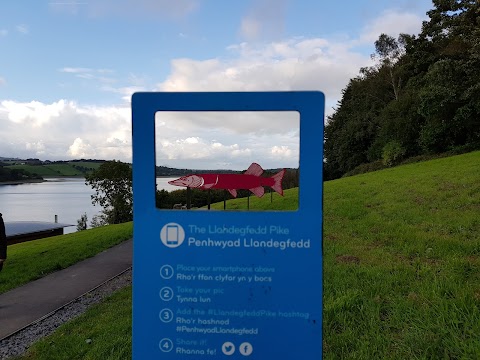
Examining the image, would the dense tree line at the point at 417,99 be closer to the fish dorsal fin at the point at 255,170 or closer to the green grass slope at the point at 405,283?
the green grass slope at the point at 405,283

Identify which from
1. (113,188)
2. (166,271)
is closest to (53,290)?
(166,271)

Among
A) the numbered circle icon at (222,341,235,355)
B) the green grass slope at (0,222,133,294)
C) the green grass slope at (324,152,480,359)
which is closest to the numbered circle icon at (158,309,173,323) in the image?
the numbered circle icon at (222,341,235,355)

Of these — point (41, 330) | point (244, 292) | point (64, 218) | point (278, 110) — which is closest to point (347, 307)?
point (244, 292)

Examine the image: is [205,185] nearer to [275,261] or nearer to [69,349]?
[275,261]

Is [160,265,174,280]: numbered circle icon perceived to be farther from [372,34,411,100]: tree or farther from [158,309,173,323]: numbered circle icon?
[372,34,411,100]: tree

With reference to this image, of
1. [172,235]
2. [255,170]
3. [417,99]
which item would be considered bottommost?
[172,235]

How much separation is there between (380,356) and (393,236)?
14.7 ft

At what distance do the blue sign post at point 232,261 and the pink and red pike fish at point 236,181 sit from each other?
1.21 feet

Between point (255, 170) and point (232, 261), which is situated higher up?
point (255, 170)

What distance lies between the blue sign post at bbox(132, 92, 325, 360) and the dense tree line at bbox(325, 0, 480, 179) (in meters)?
19.0

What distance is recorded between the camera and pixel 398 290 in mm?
4551

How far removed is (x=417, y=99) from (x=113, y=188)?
96.0 feet

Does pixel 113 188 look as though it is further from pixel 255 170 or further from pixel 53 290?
pixel 255 170

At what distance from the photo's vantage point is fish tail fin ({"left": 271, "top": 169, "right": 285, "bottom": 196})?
2.25 meters
